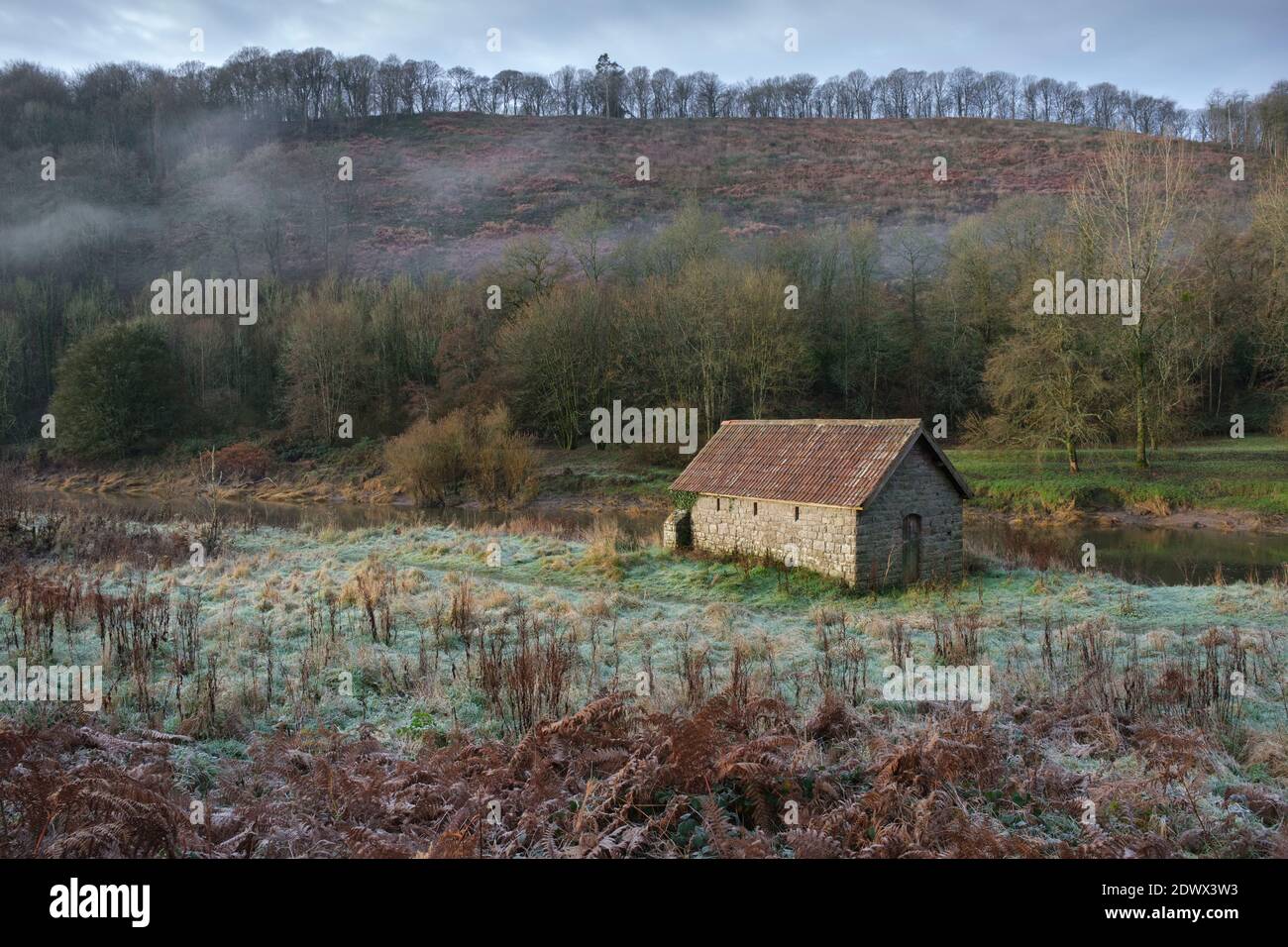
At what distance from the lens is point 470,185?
98.5m

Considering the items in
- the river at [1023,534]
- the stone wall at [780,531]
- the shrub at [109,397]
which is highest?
the shrub at [109,397]

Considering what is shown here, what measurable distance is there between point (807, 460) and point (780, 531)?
1919 mm

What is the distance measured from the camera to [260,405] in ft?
178

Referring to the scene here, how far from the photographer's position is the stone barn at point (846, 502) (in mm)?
17734

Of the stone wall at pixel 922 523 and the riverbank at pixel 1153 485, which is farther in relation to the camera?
the riverbank at pixel 1153 485

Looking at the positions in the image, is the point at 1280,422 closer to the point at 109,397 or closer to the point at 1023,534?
the point at 1023,534

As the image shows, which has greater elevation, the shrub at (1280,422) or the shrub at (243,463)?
the shrub at (1280,422)

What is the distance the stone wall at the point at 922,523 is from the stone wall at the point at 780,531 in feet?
1.66
